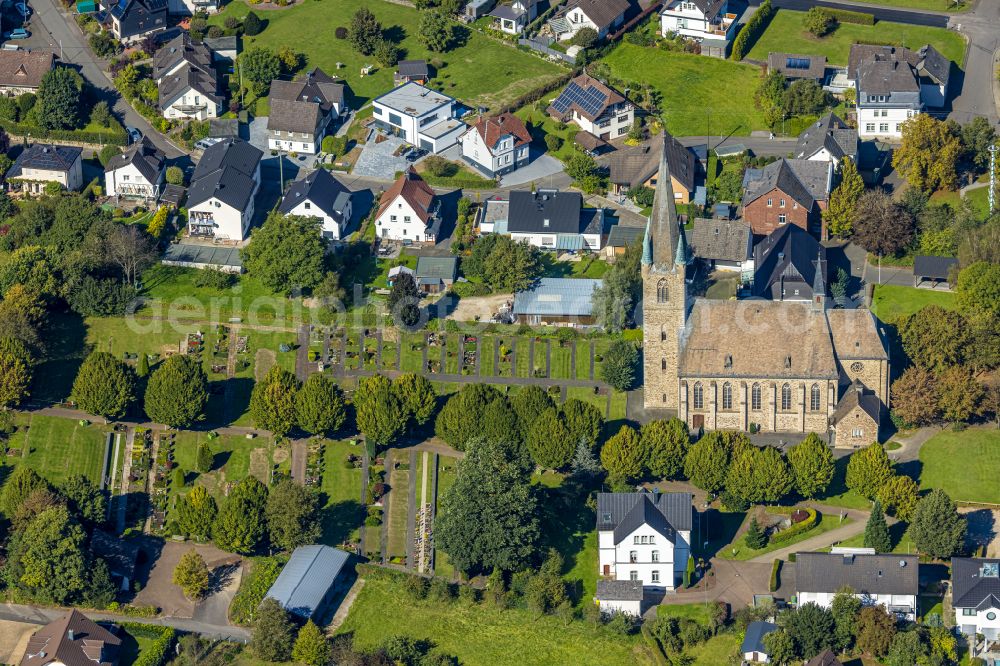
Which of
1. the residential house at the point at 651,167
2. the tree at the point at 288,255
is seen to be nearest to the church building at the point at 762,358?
the residential house at the point at 651,167

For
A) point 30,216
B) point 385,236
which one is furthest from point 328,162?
point 30,216

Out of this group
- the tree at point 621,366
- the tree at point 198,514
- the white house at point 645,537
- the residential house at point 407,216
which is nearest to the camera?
the white house at point 645,537

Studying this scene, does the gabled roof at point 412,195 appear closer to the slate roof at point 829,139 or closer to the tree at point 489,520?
the slate roof at point 829,139

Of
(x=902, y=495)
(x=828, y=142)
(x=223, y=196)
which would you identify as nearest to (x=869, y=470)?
(x=902, y=495)

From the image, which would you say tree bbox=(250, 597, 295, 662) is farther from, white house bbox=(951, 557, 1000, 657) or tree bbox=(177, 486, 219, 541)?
white house bbox=(951, 557, 1000, 657)

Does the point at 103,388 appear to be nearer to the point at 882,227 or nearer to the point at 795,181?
the point at 795,181

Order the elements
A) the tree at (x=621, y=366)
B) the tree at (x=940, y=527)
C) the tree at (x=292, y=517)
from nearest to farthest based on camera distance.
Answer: the tree at (x=940, y=527)
the tree at (x=292, y=517)
the tree at (x=621, y=366)
